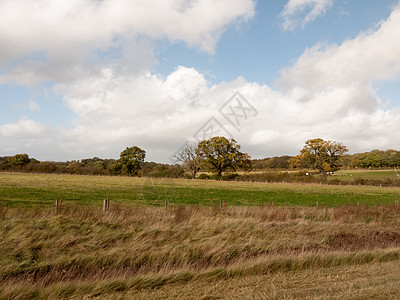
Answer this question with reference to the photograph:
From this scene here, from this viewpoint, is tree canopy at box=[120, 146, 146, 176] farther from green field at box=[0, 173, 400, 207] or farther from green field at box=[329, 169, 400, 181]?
green field at box=[329, 169, 400, 181]

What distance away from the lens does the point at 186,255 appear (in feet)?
30.6

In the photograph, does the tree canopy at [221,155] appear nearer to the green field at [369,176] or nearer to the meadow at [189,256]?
the green field at [369,176]

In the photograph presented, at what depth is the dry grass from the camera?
6.59m

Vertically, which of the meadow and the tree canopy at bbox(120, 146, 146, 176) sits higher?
the tree canopy at bbox(120, 146, 146, 176)

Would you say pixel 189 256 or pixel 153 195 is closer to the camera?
pixel 189 256

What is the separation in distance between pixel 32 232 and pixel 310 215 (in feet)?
46.5

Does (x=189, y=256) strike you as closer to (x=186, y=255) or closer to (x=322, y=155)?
(x=186, y=255)

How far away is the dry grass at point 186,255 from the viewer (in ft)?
21.6

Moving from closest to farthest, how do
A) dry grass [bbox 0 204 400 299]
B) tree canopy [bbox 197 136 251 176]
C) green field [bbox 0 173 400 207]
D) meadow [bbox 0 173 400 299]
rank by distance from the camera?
meadow [bbox 0 173 400 299] → dry grass [bbox 0 204 400 299] → green field [bbox 0 173 400 207] → tree canopy [bbox 197 136 251 176]

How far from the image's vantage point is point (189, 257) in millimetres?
9289

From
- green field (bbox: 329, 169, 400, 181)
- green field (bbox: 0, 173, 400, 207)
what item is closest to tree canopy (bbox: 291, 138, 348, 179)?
green field (bbox: 329, 169, 400, 181)

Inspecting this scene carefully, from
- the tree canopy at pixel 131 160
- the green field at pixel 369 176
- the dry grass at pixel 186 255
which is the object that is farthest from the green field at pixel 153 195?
the green field at pixel 369 176

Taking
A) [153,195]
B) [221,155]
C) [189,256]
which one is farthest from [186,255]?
[221,155]

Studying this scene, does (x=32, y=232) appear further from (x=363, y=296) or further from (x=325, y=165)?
(x=325, y=165)
